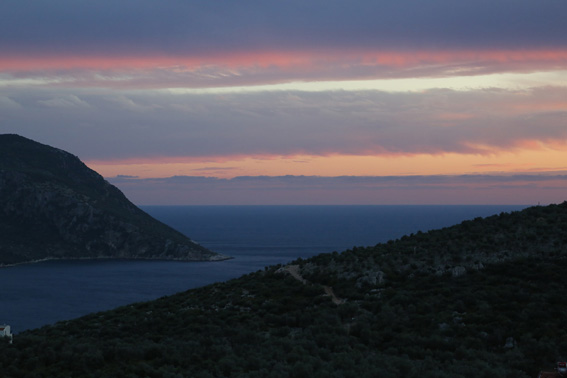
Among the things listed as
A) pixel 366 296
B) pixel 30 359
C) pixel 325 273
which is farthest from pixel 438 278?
pixel 30 359

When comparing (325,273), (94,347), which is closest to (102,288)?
(325,273)

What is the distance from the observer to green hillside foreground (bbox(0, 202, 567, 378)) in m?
23.5

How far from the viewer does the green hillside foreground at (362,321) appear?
926 inches

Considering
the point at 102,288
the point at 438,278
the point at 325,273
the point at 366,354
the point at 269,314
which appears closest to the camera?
the point at 366,354

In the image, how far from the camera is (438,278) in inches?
1502

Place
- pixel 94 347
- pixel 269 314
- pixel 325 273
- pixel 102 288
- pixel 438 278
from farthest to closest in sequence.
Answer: pixel 102 288 → pixel 325 273 → pixel 438 278 → pixel 269 314 → pixel 94 347

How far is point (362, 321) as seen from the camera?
30.5 meters

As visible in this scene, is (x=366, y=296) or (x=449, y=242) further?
(x=449, y=242)

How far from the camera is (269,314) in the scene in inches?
1347

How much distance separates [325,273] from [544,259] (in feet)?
49.5

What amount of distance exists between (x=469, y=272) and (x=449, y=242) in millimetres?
6579

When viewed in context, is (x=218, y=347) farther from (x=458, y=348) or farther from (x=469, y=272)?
(x=469, y=272)

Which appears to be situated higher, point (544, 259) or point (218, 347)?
point (544, 259)

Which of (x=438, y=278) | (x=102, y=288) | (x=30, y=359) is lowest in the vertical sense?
(x=102, y=288)
